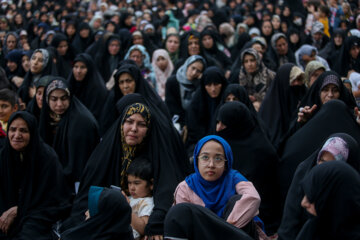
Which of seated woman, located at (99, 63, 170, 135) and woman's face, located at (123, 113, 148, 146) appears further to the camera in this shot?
seated woman, located at (99, 63, 170, 135)

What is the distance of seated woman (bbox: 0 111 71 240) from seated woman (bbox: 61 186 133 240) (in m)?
1.15

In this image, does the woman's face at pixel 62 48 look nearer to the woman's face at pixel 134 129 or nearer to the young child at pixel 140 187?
the woman's face at pixel 134 129

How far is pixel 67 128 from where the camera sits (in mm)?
4891

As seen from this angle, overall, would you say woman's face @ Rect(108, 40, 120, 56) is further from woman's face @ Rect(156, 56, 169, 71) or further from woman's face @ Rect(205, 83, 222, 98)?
woman's face @ Rect(205, 83, 222, 98)

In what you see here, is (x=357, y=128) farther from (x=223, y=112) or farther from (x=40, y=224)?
(x=40, y=224)

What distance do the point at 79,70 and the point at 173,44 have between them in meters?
2.68

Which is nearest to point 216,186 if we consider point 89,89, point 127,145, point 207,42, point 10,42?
point 127,145

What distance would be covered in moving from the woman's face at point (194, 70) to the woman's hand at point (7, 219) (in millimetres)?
3250

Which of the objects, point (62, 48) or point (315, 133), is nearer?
point (315, 133)

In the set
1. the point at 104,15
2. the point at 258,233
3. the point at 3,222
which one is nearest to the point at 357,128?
the point at 258,233

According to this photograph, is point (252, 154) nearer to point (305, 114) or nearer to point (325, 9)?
point (305, 114)

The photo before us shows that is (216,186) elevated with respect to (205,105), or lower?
lower

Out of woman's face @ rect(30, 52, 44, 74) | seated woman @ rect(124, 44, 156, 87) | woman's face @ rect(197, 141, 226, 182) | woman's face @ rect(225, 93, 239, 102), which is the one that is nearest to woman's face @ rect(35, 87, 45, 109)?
woman's face @ rect(30, 52, 44, 74)

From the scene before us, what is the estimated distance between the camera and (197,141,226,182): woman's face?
3.39 metres
